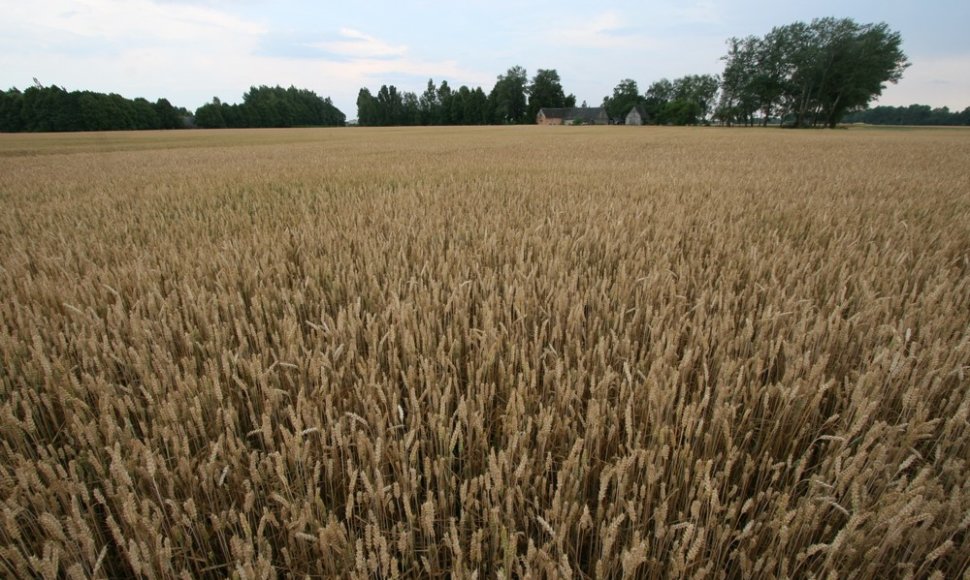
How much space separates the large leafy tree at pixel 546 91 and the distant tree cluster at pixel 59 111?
245 ft

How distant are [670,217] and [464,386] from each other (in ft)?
8.20

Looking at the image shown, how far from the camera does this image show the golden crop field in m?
0.84

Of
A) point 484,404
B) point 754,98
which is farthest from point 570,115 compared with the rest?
point 484,404

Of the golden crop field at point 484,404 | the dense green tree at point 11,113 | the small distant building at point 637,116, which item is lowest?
the golden crop field at point 484,404

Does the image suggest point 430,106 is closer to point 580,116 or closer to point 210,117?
point 580,116

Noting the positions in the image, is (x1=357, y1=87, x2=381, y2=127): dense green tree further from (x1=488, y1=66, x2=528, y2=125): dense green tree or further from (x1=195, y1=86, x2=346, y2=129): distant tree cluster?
(x1=488, y1=66, x2=528, y2=125): dense green tree

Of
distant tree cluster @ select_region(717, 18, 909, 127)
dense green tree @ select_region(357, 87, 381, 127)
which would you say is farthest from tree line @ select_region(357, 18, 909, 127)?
dense green tree @ select_region(357, 87, 381, 127)

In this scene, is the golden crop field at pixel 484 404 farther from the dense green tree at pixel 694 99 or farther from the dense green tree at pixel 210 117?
the dense green tree at pixel 694 99

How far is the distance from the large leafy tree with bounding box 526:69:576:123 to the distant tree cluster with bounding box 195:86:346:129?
43.1m

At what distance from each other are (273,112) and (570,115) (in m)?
61.2

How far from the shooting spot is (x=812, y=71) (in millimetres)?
54375

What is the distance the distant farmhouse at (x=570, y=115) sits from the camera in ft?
316

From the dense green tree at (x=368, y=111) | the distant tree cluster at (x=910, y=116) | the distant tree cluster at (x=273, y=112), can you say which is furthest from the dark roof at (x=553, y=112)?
the distant tree cluster at (x=910, y=116)

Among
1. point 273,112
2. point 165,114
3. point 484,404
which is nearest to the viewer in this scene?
point 484,404
